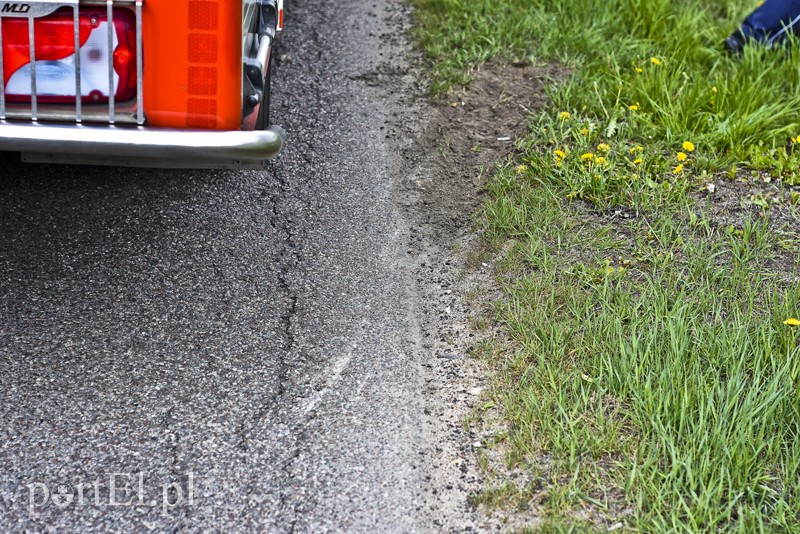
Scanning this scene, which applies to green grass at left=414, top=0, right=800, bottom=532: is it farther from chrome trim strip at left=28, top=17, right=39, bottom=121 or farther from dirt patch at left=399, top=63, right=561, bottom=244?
chrome trim strip at left=28, top=17, right=39, bottom=121

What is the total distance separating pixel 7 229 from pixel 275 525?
168cm

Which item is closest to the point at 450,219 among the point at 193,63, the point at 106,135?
the point at 193,63

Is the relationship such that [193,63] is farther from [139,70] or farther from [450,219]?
[450,219]

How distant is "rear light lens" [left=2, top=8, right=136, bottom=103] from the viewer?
95.7 inches

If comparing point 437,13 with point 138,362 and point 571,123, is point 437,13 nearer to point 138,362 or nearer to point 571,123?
point 571,123

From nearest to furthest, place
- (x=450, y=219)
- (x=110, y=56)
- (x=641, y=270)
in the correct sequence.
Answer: (x=110, y=56), (x=641, y=270), (x=450, y=219)

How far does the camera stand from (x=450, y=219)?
11.8 feet

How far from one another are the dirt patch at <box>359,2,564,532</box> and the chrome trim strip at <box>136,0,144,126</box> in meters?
1.18

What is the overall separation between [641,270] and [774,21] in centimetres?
222

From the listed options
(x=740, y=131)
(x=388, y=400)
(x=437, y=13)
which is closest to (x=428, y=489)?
(x=388, y=400)

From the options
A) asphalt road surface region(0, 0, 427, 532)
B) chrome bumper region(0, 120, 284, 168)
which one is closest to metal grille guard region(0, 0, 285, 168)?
chrome bumper region(0, 120, 284, 168)

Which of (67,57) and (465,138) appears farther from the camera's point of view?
(465,138)

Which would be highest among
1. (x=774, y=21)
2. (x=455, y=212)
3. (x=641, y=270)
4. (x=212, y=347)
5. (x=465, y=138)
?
(x=774, y=21)

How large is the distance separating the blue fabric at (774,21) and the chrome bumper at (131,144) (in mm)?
3238
